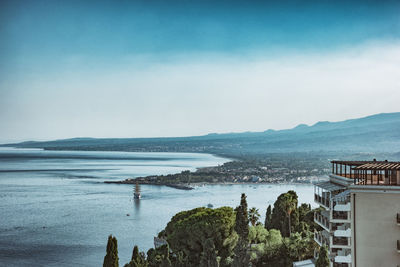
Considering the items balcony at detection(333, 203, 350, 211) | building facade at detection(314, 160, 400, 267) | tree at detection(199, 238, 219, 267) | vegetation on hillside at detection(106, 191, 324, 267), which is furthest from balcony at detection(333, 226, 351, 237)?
tree at detection(199, 238, 219, 267)

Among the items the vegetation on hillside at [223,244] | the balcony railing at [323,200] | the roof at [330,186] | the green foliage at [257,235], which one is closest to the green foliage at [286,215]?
the vegetation on hillside at [223,244]

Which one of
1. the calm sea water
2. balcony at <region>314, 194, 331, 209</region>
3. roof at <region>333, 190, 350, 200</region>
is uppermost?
roof at <region>333, 190, 350, 200</region>

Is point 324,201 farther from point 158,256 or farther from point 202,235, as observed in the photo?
point 158,256

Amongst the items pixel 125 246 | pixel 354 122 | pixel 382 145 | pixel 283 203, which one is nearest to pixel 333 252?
pixel 283 203

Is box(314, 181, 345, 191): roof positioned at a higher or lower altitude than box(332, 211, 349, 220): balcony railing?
higher

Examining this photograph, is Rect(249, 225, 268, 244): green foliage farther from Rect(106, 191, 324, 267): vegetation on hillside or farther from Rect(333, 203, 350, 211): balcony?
Rect(333, 203, 350, 211): balcony

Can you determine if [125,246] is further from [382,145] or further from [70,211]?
[382,145]
